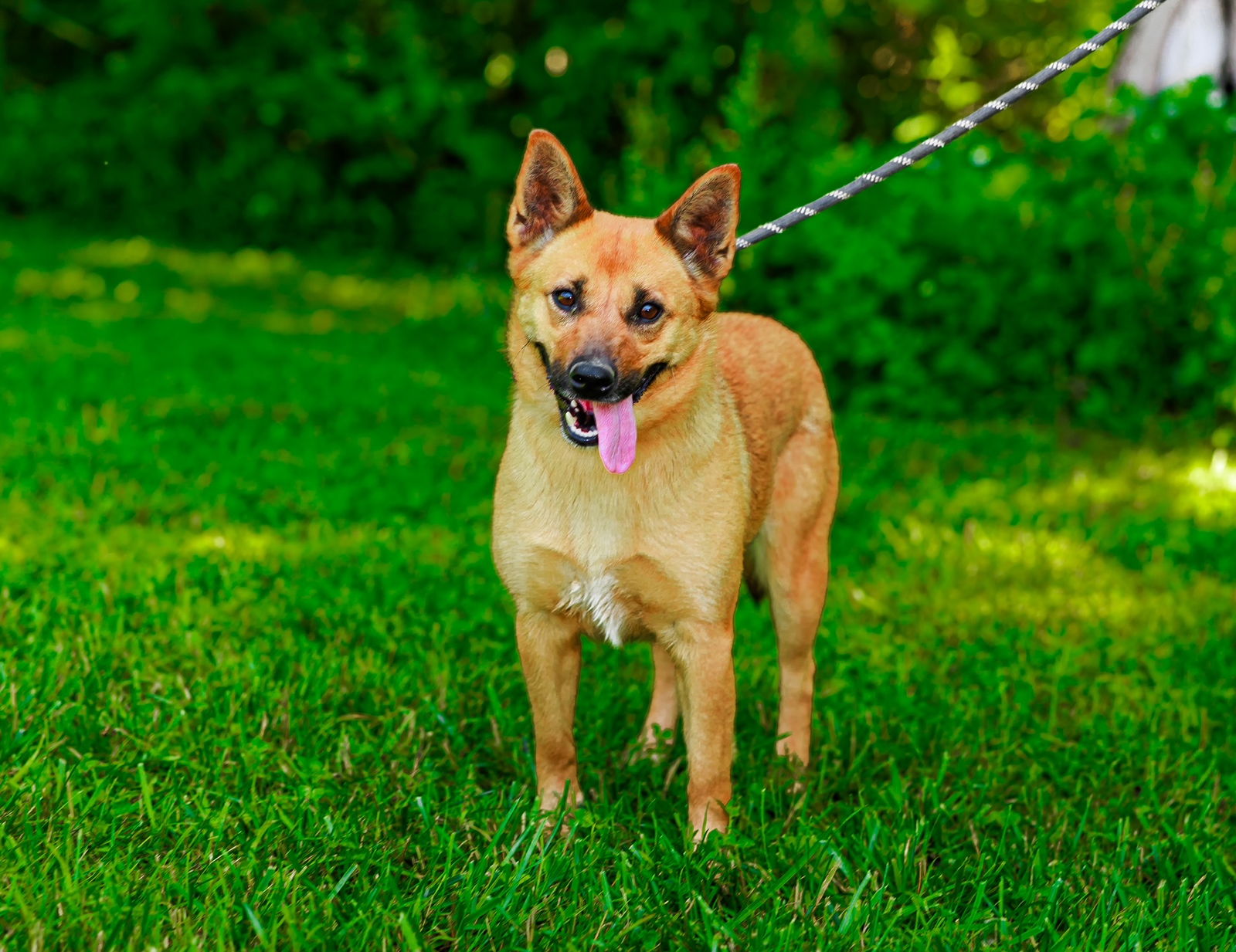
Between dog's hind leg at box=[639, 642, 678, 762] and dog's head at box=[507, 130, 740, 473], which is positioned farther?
dog's hind leg at box=[639, 642, 678, 762]

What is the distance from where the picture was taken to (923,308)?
304 inches

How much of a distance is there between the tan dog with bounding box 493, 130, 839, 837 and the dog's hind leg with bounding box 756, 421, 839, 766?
409 mm

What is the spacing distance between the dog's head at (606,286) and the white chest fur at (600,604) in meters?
0.33

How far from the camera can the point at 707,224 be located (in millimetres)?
3152

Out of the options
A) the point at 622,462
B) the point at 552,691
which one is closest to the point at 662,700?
the point at 552,691

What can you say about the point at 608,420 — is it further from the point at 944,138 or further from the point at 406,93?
the point at 406,93

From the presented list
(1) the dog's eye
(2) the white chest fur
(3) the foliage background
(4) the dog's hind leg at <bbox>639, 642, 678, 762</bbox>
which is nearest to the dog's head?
(1) the dog's eye

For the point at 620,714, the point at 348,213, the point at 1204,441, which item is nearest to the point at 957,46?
the point at 1204,441

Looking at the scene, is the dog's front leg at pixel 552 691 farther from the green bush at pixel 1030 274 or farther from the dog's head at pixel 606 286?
the green bush at pixel 1030 274

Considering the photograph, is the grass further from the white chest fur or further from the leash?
the leash

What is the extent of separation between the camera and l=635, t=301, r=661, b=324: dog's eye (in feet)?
9.88

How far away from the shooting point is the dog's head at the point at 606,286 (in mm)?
2885

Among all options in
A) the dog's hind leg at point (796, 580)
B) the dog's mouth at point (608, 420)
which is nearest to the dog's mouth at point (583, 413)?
the dog's mouth at point (608, 420)

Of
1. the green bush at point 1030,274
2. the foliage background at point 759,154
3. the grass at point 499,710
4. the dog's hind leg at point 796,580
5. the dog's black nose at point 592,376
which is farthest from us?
the foliage background at point 759,154
